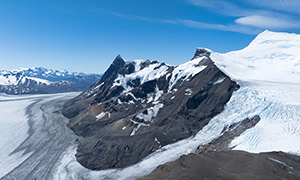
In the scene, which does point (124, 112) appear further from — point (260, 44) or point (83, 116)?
point (260, 44)

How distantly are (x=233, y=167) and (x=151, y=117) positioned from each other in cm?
3892

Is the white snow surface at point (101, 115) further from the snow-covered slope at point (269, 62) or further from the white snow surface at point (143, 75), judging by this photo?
the snow-covered slope at point (269, 62)

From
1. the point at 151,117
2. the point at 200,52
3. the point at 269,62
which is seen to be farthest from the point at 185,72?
the point at 269,62

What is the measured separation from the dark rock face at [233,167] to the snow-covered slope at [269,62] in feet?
122

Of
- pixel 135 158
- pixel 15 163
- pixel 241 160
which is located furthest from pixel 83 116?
pixel 241 160

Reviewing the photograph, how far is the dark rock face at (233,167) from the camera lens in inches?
925

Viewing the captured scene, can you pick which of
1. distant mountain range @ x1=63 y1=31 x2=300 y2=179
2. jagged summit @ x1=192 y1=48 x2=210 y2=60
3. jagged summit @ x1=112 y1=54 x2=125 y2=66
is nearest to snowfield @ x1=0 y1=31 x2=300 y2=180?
distant mountain range @ x1=63 y1=31 x2=300 y2=179

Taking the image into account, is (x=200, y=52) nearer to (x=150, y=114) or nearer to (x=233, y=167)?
(x=150, y=114)

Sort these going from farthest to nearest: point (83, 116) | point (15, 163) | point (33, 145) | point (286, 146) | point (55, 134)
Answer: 1. point (83, 116)
2. point (55, 134)
3. point (33, 145)
4. point (15, 163)
5. point (286, 146)

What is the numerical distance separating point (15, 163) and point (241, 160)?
58379mm

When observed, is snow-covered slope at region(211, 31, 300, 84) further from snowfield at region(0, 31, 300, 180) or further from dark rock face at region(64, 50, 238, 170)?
dark rock face at region(64, 50, 238, 170)

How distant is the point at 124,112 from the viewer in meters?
78.8

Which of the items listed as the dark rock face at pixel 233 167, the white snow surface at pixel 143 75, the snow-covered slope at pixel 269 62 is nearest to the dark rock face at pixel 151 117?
the snow-covered slope at pixel 269 62

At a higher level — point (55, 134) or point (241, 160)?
point (241, 160)
